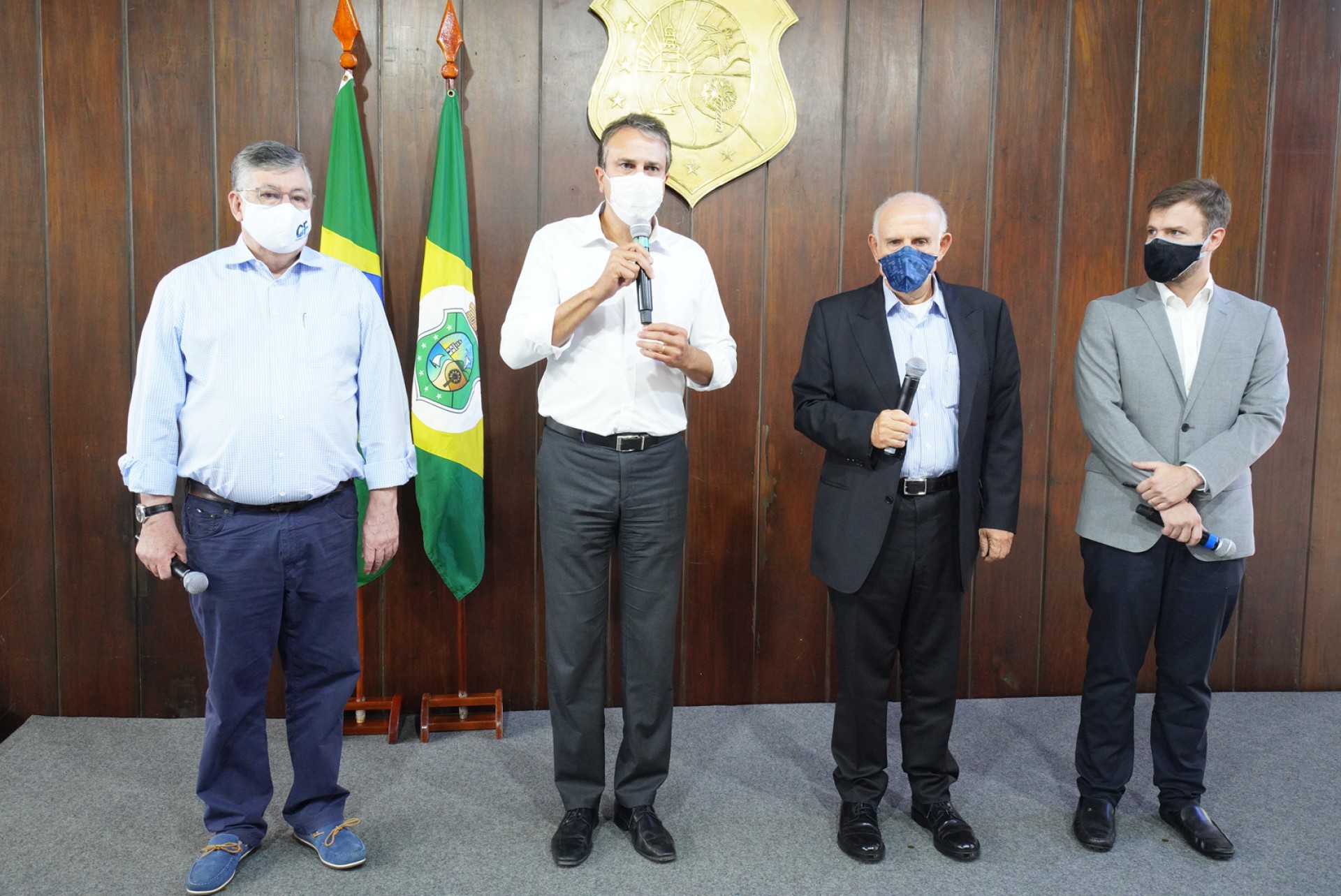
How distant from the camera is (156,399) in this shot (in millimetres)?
2027

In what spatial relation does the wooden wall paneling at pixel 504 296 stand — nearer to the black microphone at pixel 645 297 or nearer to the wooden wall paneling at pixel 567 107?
the wooden wall paneling at pixel 567 107

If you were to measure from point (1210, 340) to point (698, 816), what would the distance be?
1.74 m

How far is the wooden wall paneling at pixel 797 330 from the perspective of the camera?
3.09 metres

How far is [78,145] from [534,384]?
1.55m

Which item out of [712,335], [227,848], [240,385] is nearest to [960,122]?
[712,335]

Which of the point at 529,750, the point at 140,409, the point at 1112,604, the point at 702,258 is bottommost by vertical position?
the point at 529,750

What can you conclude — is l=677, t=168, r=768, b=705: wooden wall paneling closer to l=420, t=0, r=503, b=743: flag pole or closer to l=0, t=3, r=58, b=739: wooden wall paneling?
l=420, t=0, r=503, b=743: flag pole

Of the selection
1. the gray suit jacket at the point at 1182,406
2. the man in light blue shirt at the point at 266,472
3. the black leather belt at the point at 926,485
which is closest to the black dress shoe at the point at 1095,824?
the gray suit jacket at the point at 1182,406

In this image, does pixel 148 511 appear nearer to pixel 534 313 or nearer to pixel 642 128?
pixel 534 313

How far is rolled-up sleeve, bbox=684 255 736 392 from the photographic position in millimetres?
2314

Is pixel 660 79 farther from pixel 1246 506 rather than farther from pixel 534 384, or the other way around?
pixel 1246 506

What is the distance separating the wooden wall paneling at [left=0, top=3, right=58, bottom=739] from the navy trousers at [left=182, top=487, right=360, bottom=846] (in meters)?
1.16

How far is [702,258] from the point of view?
235 centimetres

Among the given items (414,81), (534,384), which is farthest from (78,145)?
(534,384)
